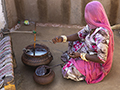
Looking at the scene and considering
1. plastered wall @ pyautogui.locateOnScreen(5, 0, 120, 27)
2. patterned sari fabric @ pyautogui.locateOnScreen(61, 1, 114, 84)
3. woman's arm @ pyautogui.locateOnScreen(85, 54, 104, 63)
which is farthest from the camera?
plastered wall @ pyautogui.locateOnScreen(5, 0, 120, 27)

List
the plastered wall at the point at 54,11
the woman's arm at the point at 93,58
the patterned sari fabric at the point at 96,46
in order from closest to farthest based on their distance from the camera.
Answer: the patterned sari fabric at the point at 96,46 → the woman's arm at the point at 93,58 → the plastered wall at the point at 54,11

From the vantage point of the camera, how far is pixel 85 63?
8.70ft

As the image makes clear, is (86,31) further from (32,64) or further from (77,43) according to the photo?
(32,64)

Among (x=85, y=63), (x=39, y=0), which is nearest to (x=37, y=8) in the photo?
(x=39, y=0)

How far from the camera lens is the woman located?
231 centimetres

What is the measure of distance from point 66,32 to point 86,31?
1809mm

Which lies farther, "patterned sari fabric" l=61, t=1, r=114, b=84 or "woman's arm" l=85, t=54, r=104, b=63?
"woman's arm" l=85, t=54, r=104, b=63


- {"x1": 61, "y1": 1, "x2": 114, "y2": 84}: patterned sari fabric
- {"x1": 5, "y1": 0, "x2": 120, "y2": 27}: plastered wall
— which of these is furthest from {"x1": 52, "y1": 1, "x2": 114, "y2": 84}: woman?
{"x1": 5, "y1": 0, "x2": 120, "y2": 27}: plastered wall

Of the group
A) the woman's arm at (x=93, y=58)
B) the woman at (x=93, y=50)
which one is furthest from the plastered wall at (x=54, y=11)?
the woman's arm at (x=93, y=58)

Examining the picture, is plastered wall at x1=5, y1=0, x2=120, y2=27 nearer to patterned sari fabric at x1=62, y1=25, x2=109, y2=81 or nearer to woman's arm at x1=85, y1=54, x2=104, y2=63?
patterned sari fabric at x1=62, y1=25, x2=109, y2=81

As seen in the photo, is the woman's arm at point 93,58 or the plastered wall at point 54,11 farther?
the plastered wall at point 54,11

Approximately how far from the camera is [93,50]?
2.55m

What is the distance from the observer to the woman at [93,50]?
2.31 meters

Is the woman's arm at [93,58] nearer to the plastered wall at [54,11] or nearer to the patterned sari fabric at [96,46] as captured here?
the patterned sari fabric at [96,46]
